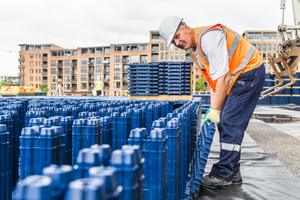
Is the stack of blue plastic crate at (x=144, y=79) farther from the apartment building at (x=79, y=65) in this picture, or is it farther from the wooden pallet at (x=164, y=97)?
the apartment building at (x=79, y=65)

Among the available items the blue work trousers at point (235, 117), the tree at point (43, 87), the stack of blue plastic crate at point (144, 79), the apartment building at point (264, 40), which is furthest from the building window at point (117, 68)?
the blue work trousers at point (235, 117)

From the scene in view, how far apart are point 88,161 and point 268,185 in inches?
120

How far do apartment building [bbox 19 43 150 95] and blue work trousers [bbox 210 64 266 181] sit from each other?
67.4 m

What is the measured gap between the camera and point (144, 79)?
30.8 ft

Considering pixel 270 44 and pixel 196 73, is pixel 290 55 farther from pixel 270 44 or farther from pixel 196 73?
pixel 270 44

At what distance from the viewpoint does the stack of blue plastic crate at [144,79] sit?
9.41 metres

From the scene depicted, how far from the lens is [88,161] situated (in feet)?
3.35

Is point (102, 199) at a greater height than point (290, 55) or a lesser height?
lesser

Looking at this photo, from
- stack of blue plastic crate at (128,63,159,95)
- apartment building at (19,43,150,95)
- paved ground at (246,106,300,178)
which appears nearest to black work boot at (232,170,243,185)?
paved ground at (246,106,300,178)

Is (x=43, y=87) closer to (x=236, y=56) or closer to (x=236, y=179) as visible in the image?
(x=236, y=179)

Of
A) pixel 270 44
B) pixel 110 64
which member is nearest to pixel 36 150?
pixel 110 64

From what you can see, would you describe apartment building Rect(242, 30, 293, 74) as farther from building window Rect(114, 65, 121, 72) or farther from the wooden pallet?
the wooden pallet

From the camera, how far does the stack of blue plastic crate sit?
30.9 feet

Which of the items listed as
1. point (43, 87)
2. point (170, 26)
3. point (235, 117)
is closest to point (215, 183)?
point (235, 117)
